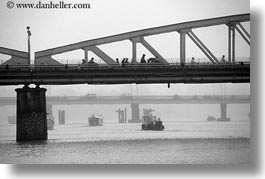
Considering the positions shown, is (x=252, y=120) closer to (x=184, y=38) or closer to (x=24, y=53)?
(x=184, y=38)

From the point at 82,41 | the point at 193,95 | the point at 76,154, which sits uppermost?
the point at 82,41

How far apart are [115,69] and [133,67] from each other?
34cm

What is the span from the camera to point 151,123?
13.9 m

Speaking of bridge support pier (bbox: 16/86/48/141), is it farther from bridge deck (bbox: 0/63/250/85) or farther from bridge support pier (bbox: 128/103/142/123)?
bridge support pier (bbox: 128/103/142/123)

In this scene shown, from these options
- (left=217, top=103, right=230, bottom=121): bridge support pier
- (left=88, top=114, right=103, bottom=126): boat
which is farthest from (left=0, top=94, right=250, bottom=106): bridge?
(left=88, top=114, right=103, bottom=126): boat

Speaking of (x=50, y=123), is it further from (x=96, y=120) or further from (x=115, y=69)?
(x=115, y=69)

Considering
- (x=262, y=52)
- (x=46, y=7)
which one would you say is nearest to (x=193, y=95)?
(x=262, y=52)

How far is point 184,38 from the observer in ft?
45.3

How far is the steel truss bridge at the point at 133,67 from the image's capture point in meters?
13.6

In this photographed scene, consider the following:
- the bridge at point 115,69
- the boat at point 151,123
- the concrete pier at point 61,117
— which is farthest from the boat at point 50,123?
the boat at point 151,123

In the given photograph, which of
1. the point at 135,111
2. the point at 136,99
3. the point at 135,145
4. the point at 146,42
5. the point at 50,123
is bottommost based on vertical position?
the point at 135,145

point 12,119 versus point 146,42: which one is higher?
point 146,42

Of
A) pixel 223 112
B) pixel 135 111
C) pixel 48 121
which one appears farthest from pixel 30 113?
pixel 223 112

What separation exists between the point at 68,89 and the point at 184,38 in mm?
2389
